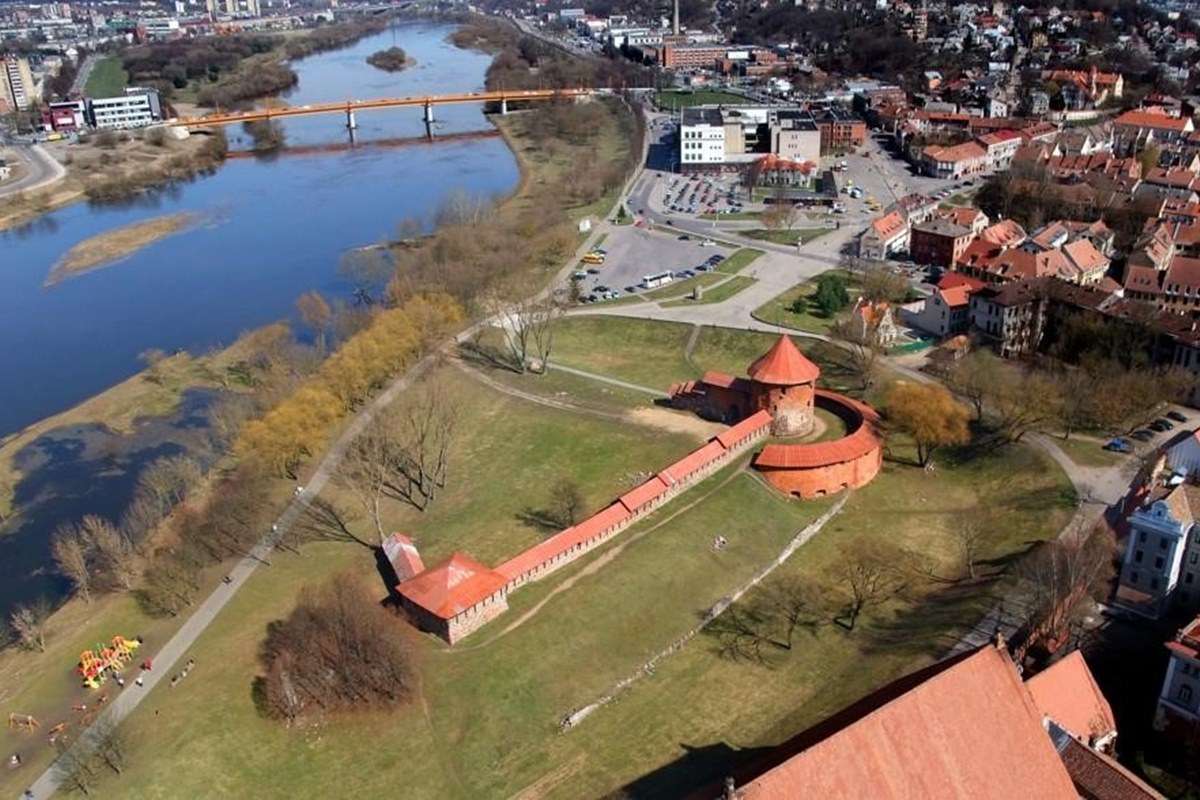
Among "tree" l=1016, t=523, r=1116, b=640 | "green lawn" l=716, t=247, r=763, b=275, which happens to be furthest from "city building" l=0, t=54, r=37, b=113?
"tree" l=1016, t=523, r=1116, b=640

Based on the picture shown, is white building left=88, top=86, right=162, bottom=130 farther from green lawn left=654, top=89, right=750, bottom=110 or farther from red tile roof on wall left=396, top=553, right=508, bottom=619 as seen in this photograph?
red tile roof on wall left=396, top=553, right=508, bottom=619

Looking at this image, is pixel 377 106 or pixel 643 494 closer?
pixel 643 494

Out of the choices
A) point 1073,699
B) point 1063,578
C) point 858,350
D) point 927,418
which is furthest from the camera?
point 858,350

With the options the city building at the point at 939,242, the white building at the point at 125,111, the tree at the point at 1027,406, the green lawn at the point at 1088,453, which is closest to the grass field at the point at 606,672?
the green lawn at the point at 1088,453

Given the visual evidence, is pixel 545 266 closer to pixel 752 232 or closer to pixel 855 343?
pixel 752 232

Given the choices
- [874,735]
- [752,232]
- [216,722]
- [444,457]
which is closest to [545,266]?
[752,232]

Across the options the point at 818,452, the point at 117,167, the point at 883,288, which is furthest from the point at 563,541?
the point at 117,167

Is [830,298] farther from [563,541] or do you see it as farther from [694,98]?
[694,98]
